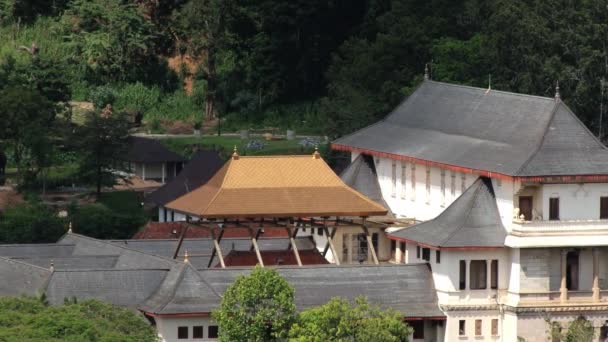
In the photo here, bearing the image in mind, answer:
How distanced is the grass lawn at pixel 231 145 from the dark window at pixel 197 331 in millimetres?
38383

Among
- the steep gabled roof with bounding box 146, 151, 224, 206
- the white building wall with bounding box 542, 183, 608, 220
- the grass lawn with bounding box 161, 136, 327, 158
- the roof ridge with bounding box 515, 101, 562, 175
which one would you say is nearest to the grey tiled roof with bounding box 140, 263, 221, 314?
the roof ridge with bounding box 515, 101, 562, 175

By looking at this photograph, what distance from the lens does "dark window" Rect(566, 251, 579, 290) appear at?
108 m

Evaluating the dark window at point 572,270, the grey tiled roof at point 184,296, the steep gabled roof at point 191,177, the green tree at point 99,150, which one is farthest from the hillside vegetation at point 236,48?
the grey tiled roof at point 184,296

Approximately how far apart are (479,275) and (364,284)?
4.54 m

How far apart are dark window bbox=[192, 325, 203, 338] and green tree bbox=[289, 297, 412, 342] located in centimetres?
520

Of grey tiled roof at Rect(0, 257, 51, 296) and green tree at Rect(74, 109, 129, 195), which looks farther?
green tree at Rect(74, 109, 129, 195)

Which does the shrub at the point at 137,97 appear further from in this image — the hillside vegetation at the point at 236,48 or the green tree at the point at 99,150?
the green tree at the point at 99,150

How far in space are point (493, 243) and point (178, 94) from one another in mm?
51340

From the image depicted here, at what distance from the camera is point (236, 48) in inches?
6216

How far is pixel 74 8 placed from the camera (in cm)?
15612

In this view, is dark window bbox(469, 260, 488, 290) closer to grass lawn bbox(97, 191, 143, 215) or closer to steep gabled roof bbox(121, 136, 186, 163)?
grass lawn bbox(97, 191, 143, 215)

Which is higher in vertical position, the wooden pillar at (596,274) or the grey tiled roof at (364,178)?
the grey tiled roof at (364,178)

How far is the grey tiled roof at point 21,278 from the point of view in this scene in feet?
344

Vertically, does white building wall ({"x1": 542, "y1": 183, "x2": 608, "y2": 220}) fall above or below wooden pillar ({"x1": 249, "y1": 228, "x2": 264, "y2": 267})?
above
